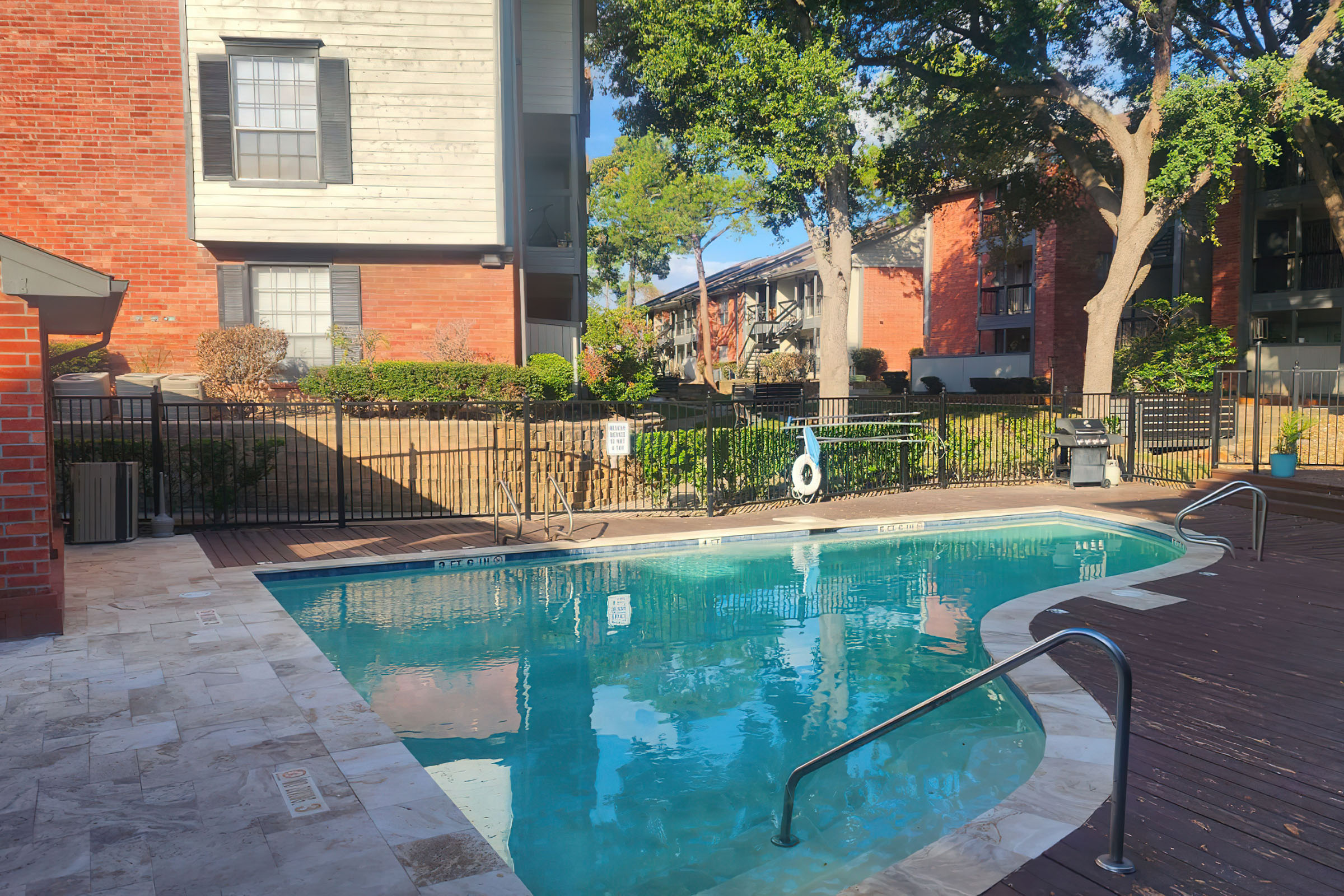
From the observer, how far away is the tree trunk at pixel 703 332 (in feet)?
155

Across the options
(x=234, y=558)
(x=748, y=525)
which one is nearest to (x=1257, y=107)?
(x=748, y=525)

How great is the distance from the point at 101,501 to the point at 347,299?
23.2 feet

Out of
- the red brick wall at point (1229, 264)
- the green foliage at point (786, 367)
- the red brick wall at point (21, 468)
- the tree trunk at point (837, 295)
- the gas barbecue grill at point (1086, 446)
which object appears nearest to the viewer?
the red brick wall at point (21, 468)

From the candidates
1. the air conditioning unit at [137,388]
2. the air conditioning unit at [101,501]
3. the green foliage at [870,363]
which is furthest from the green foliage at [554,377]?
the green foliage at [870,363]

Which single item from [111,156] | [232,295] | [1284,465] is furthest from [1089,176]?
[111,156]

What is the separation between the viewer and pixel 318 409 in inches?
567

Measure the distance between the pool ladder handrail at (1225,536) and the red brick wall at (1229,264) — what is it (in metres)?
21.7

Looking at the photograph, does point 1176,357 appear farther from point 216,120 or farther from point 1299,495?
point 216,120

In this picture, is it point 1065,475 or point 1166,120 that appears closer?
point 1065,475

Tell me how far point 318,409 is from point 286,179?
16.1ft

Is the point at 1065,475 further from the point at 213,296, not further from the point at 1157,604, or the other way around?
the point at 213,296

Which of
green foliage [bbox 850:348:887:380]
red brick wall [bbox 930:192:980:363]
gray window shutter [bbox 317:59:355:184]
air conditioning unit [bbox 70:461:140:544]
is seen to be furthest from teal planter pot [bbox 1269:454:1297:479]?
green foliage [bbox 850:348:887:380]

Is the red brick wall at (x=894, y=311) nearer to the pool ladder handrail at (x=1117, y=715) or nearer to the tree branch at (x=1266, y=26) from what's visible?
the tree branch at (x=1266, y=26)

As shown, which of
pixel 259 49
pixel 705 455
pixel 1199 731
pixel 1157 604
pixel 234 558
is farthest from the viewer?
pixel 259 49
